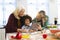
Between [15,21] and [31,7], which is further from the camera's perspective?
[31,7]

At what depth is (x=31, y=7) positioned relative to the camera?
17.8 ft

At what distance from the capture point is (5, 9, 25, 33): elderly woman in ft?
10.3

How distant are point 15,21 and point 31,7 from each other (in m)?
2.27

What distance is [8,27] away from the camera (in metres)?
3.17

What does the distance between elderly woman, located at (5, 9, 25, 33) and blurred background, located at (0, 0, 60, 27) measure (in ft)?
6.30

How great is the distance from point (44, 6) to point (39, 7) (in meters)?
0.19

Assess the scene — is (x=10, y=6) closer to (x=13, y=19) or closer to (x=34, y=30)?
(x=13, y=19)

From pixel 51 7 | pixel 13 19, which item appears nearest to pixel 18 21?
pixel 13 19

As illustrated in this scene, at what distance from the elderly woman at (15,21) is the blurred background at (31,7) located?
1920 millimetres

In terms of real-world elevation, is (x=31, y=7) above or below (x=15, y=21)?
above

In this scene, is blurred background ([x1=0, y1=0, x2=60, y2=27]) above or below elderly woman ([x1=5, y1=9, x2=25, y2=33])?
above

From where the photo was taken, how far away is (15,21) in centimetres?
323

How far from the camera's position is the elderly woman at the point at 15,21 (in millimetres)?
3132

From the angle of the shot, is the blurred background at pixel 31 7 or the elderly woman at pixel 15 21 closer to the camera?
the elderly woman at pixel 15 21
